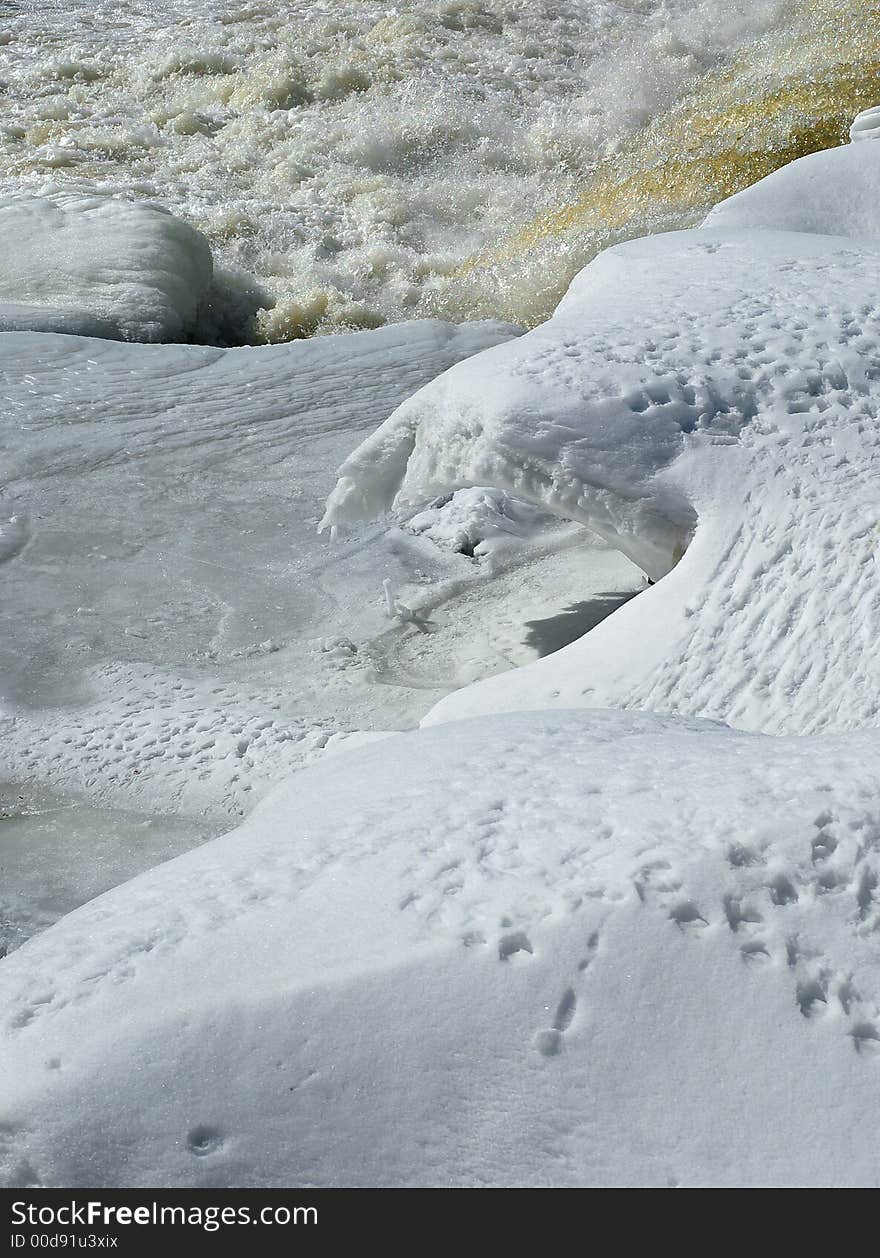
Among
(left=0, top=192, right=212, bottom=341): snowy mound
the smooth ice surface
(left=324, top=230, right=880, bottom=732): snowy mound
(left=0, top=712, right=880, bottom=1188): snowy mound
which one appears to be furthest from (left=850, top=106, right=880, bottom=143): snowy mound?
(left=0, top=712, right=880, bottom=1188): snowy mound

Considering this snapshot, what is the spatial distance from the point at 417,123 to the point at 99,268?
6.91 ft

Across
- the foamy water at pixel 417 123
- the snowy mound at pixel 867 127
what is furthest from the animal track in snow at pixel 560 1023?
the foamy water at pixel 417 123

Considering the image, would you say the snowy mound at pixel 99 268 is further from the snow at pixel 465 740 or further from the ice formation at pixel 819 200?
the ice formation at pixel 819 200

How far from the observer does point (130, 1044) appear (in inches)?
37.4

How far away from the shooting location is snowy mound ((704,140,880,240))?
2.68 meters

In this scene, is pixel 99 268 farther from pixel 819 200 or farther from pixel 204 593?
pixel 819 200

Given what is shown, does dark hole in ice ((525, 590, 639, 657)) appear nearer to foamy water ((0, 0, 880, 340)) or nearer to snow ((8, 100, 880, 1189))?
snow ((8, 100, 880, 1189))

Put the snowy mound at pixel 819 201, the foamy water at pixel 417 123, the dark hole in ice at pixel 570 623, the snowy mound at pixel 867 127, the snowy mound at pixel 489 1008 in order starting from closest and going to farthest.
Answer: the snowy mound at pixel 489 1008 < the dark hole in ice at pixel 570 623 < the snowy mound at pixel 819 201 < the snowy mound at pixel 867 127 < the foamy water at pixel 417 123

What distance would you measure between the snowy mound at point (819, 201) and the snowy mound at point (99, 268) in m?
1.91

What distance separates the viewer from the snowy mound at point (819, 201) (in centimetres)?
268

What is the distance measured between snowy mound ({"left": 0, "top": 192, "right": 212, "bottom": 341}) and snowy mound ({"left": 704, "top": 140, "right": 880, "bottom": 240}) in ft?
6.26

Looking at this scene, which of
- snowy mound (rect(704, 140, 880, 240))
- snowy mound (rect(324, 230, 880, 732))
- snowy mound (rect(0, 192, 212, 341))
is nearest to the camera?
snowy mound (rect(324, 230, 880, 732))

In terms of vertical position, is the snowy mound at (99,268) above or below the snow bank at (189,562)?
above
